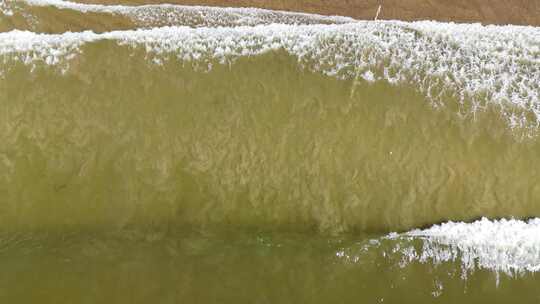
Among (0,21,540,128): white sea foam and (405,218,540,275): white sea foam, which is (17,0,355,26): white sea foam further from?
(405,218,540,275): white sea foam

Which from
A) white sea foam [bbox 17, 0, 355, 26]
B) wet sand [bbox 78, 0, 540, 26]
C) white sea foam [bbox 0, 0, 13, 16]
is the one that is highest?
wet sand [bbox 78, 0, 540, 26]

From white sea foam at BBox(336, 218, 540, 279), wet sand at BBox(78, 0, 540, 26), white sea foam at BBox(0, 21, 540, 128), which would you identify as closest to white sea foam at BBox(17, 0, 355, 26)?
wet sand at BBox(78, 0, 540, 26)

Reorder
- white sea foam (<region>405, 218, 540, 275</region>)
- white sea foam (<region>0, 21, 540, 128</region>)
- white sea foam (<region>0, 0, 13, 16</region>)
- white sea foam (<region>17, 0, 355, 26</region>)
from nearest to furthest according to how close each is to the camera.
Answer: white sea foam (<region>405, 218, 540, 275</region>)
white sea foam (<region>0, 21, 540, 128</region>)
white sea foam (<region>0, 0, 13, 16</region>)
white sea foam (<region>17, 0, 355, 26</region>)

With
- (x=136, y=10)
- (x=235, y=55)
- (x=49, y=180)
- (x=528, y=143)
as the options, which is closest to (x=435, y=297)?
(x=528, y=143)

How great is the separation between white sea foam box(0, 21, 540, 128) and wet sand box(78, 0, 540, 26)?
2.16 ft

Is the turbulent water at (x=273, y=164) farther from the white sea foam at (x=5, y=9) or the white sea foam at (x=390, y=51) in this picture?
the white sea foam at (x=5, y=9)

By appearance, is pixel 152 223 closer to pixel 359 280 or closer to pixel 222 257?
pixel 222 257

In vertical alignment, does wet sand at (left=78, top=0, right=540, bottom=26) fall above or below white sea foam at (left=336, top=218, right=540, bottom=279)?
above

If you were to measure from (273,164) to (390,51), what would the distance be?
0.68 meters

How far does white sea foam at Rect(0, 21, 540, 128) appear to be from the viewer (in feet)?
7.29

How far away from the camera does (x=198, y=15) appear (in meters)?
3.01

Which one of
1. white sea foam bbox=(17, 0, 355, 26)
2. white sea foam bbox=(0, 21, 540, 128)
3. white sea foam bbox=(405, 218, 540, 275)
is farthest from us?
white sea foam bbox=(17, 0, 355, 26)

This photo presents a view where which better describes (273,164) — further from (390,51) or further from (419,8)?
(419,8)

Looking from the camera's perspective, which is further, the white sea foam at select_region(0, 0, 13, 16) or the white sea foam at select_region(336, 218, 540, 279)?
the white sea foam at select_region(0, 0, 13, 16)
